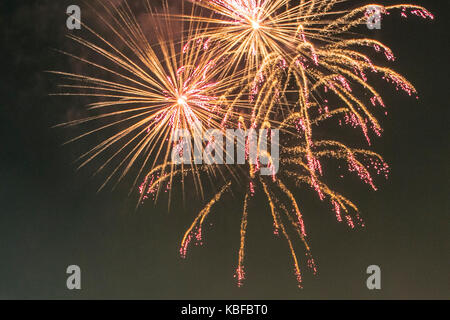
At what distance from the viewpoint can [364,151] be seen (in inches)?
139

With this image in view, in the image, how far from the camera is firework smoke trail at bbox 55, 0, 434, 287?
3.52 m

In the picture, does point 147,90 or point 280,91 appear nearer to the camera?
point 280,91

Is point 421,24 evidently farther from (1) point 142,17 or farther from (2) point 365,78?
(1) point 142,17

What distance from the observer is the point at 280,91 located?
3537 mm

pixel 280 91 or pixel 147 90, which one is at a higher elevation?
pixel 147 90

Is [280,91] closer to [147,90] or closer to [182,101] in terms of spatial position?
[182,101]

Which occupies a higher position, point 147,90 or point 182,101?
point 147,90

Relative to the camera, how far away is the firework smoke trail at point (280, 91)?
3.52 meters

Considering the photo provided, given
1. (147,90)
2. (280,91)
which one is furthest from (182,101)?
(280,91)

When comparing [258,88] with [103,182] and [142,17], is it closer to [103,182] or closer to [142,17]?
[142,17]
